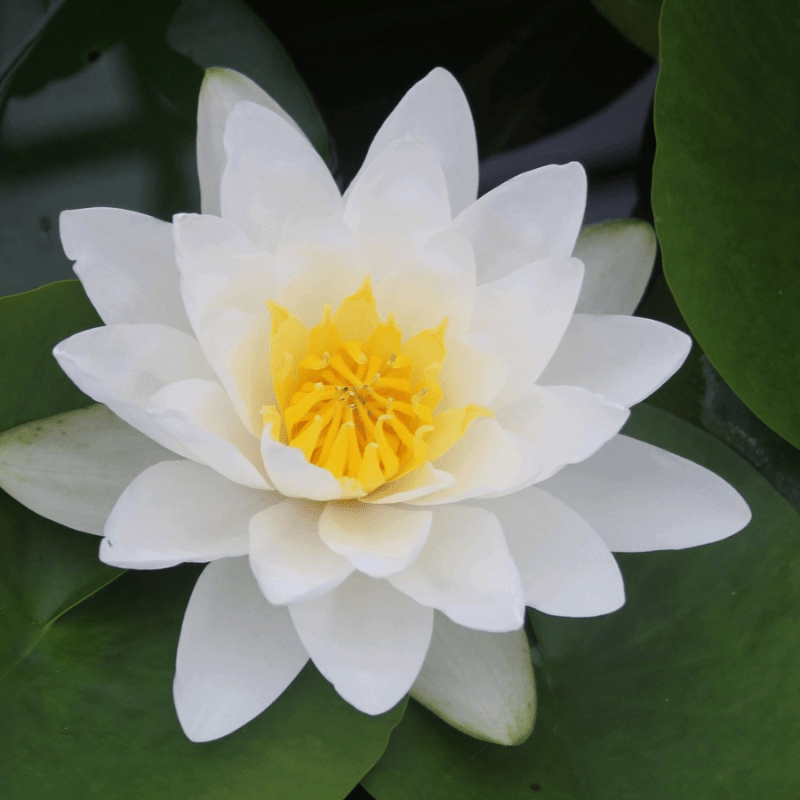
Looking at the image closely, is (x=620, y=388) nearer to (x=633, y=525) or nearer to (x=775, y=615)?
(x=633, y=525)

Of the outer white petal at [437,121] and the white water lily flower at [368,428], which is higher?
the outer white petal at [437,121]

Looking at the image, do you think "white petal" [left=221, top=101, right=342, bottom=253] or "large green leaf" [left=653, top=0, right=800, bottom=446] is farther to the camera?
"large green leaf" [left=653, top=0, right=800, bottom=446]

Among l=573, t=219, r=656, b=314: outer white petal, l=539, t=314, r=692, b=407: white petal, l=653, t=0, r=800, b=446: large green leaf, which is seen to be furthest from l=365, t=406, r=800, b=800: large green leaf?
l=539, t=314, r=692, b=407: white petal

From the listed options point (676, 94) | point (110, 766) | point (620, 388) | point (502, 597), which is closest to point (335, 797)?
point (110, 766)

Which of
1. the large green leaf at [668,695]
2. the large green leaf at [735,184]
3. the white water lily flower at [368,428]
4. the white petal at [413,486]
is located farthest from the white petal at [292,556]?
the large green leaf at [735,184]

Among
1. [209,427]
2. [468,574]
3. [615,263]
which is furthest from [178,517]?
[615,263]

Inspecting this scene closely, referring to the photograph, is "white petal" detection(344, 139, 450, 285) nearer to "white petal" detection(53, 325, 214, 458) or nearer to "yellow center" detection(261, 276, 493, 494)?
"yellow center" detection(261, 276, 493, 494)

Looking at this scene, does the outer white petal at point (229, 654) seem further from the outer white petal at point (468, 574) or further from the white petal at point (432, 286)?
the white petal at point (432, 286)
